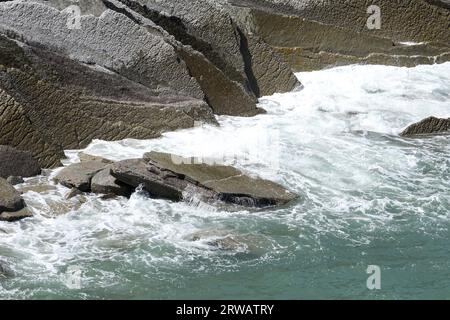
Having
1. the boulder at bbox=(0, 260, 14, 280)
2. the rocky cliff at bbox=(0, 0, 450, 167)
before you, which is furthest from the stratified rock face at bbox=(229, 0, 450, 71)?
the boulder at bbox=(0, 260, 14, 280)

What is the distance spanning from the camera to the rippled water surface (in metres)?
8.46

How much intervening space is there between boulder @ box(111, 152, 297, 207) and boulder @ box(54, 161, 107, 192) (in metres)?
0.43

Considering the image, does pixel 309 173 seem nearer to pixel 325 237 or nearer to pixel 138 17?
pixel 325 237

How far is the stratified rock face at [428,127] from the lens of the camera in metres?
14.3

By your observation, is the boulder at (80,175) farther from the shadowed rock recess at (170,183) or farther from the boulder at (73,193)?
the boulder at (73,193)

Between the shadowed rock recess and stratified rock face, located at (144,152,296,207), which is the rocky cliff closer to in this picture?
the shadowed rock recess

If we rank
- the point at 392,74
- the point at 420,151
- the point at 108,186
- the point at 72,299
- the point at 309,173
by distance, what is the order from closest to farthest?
the point at 72,299, the point at 108,186, the point at 309,173, the point at 420,151, the point at 392,74

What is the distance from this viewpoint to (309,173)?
12.0 metres

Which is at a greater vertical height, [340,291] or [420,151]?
[420,151]

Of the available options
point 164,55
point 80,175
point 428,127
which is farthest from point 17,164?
point 428,127

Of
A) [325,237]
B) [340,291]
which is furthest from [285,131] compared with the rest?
[340,291]

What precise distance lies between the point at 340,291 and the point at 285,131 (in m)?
5.85

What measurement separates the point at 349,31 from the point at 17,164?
912cm

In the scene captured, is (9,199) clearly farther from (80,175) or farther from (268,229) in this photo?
(268,229)
